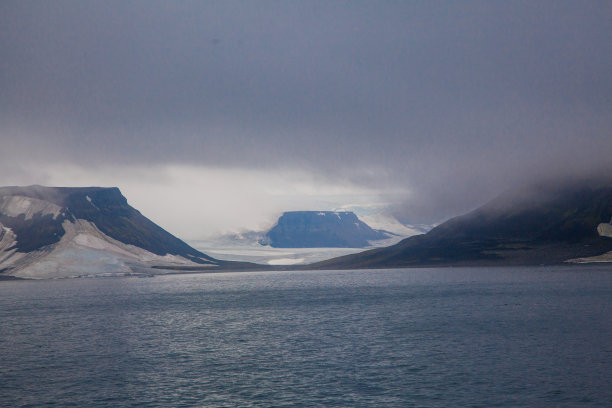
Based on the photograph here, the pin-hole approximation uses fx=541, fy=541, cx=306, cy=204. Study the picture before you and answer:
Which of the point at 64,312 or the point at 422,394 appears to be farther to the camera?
the point at 64,312

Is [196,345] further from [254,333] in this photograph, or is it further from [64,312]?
[64,312]

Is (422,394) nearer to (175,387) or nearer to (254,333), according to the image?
(175,387)

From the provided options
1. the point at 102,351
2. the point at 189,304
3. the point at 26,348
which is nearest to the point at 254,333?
the point at 102,351

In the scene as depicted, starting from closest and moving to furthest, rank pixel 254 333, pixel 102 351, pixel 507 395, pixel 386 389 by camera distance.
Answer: pixel 507 395 → pixel 386 389 → pixel 102 351 → pixel 254 333

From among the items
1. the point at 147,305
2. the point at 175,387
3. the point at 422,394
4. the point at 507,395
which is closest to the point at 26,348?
the point at 175,387

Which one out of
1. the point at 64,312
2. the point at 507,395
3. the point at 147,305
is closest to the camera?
the point at 507,395

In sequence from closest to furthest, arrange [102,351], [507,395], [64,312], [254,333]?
1. [507,395]
2. [102,351]
3. [254,333]
4. [64,312]

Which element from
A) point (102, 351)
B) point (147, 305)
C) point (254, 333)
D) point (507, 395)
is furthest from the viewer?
point (147, 305)

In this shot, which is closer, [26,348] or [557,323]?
[26,348]

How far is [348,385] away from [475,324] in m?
40.6

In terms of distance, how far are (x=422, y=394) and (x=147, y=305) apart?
3971 inches

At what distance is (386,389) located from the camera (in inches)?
1672

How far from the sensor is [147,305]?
5103 inches

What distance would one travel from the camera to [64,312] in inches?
4555
